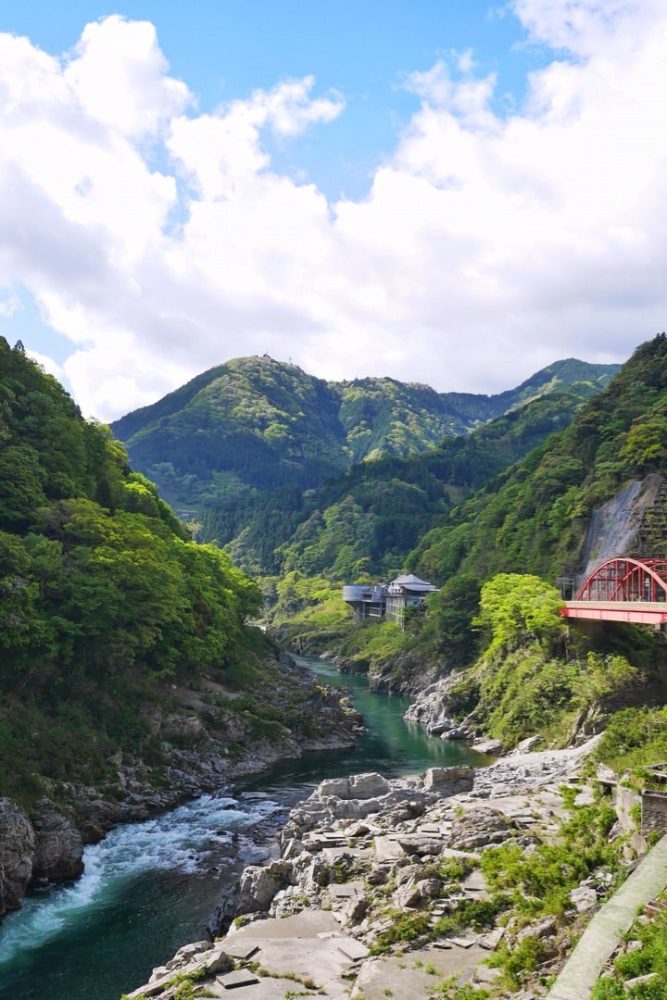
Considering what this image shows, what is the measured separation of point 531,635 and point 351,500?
414ft

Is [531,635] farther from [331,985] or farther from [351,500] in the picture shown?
[351,500]

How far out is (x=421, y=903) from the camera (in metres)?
25.0

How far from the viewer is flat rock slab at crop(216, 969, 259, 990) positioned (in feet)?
69.7

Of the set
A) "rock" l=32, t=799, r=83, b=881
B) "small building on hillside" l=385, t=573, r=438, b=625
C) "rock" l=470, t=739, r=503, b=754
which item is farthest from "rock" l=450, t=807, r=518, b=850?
"small building on hillside" l=385, t=573, r=438, b=625

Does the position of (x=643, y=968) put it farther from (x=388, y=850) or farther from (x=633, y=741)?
(x=633, y=741)

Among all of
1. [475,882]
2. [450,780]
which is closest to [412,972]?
[475,882]

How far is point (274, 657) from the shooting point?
85500 mm

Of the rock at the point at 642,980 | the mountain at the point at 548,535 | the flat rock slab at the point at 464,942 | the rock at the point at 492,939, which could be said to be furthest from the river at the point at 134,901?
the mountain at the point at 548,535

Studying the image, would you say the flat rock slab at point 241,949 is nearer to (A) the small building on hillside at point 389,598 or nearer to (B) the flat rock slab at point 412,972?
(B) the flat rock slab at point 412,972

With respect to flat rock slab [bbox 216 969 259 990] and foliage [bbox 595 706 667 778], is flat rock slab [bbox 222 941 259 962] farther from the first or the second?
foliage [bbox 595 706 667 778]

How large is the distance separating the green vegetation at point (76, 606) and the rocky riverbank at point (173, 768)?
125cm

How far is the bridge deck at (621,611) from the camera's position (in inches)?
1930

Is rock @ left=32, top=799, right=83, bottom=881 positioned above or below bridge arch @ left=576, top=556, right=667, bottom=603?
below

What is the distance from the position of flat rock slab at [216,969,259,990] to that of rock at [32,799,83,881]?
16.7 m
